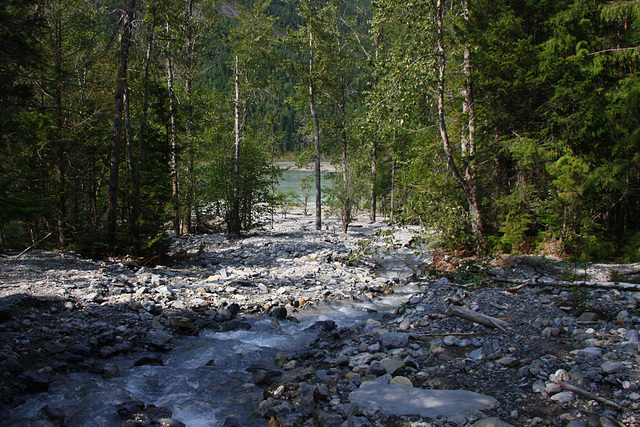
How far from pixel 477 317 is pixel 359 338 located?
216cm

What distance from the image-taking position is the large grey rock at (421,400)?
169 inches

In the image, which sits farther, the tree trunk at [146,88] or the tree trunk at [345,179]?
the tree trunk at [345,179]

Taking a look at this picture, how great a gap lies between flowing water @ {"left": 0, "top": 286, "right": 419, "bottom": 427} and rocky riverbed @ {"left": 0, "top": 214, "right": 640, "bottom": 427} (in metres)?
0.07

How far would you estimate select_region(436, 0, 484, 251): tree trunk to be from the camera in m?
10.3

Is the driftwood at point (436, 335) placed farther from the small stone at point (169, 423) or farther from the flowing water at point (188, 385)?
the small stone at point (169, 423)

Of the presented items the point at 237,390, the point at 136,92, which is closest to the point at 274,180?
the point at 136,92

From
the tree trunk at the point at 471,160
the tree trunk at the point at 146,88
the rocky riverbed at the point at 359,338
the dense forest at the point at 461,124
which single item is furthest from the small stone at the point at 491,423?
the tree trunk at the point at 146,88

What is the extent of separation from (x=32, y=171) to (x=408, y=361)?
12.1m

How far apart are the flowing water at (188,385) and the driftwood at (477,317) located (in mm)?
2829

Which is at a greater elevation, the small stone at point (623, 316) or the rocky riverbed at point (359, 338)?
the small stone at point (623, 316)

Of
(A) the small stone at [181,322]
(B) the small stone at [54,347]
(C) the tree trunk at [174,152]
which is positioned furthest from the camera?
(C) the tree trunk at [174,152]

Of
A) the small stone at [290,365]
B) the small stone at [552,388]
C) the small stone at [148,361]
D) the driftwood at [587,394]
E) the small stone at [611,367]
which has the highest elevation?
the small stone at [611,367]

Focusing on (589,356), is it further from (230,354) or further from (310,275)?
(310,275)

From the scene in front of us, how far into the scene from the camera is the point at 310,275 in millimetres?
11977
